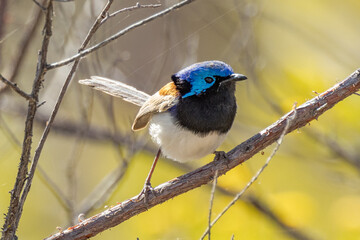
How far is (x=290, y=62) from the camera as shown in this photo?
5637 millimetres

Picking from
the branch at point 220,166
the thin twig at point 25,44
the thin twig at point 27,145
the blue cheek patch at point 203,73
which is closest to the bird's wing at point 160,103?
the blue cheek patch at point 203,73

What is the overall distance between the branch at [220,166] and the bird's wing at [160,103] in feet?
2.26

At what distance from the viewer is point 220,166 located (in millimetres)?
2988

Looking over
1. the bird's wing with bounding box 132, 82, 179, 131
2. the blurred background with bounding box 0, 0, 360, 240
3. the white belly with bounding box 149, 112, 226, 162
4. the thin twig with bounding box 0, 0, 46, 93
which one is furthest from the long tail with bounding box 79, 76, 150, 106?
the white belly with bounding box 149, 112, 226, 162

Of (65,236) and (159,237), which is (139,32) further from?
(65,236)

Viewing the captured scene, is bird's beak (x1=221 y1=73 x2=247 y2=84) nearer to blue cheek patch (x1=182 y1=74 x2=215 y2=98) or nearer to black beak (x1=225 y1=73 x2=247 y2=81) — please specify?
black beak (x1=225 y1=73 x2=247 y2=81)

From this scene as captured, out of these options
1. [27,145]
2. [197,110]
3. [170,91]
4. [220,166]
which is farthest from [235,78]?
[27,145]

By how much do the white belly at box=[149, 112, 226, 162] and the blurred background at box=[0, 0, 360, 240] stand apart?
625mm

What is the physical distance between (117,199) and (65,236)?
11.4ft

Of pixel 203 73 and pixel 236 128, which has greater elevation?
pixel 236 128

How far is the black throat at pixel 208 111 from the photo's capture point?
3.41 m

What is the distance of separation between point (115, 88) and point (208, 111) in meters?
1.02

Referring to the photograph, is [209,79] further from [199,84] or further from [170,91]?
[170,91]

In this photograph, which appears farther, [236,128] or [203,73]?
[236,128]
